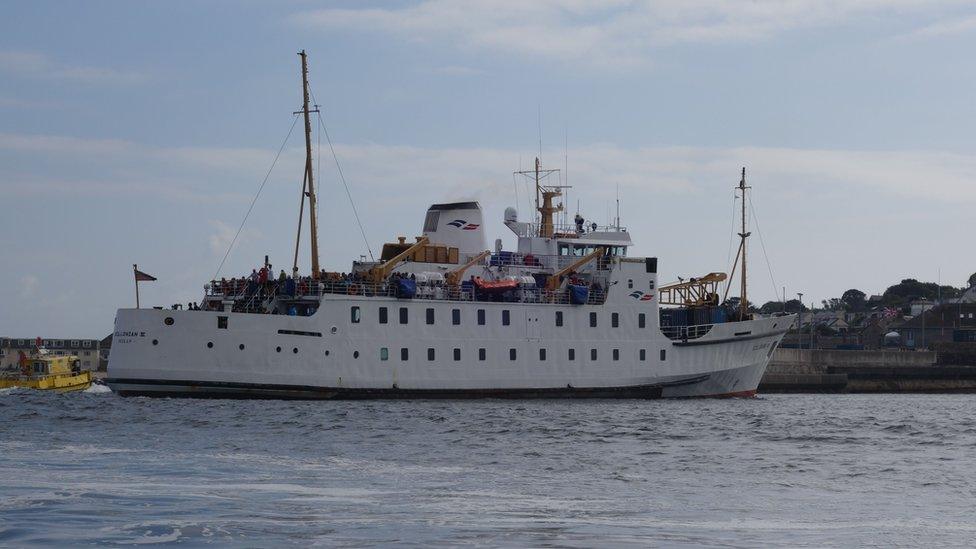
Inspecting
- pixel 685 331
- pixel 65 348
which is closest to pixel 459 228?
pixel 685 331

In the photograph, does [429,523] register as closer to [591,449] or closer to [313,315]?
[591,449]

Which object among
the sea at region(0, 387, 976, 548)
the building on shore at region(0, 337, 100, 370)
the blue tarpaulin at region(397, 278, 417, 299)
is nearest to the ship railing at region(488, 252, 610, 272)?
the blue tarpaulin at region(397, 278, 417, 299)

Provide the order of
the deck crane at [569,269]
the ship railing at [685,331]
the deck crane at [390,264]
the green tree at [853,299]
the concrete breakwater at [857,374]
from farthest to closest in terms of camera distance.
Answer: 1. the green tree at [853,299]
2. the concrete breakwater at [857,374]
3. the ship railing at [685,331]
4. the deck crane at [569,269]
5. the deck crane at [390,264]

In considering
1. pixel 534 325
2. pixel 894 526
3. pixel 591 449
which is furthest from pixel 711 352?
pixel 894 526

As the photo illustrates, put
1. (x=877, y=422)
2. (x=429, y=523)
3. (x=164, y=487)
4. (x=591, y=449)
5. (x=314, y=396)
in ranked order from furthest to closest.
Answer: (x=314, y=396) → (x=877, y=422) → (x=591, y=449) → (x=164, y=487) → (x=429, y=523)

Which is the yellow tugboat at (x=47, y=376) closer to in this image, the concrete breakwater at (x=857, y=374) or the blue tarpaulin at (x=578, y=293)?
the blue tarpaulin at (x=578, y=293)

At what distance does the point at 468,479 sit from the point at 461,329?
70.2 feet

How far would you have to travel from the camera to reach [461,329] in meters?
39.6

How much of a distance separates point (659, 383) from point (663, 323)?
4116 millimetres

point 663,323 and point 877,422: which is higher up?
point 663,323

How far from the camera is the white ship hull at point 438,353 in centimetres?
3506

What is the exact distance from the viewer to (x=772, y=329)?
47312 millimetres

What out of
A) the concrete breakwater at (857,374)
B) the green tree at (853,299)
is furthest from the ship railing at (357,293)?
the green tree at (853,299)

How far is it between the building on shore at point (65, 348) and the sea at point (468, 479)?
56.9 metres
